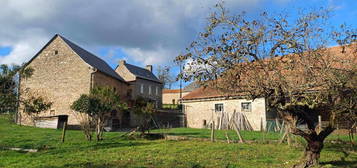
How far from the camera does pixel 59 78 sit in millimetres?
27125

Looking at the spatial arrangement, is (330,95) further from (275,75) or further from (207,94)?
(207,94)

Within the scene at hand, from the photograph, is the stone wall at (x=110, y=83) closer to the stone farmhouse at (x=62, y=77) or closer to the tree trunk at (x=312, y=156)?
the stone farmhouse at (x=62, y=77)

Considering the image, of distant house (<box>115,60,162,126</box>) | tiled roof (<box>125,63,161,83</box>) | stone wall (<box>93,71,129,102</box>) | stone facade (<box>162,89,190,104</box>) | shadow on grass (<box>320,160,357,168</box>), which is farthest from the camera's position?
stone facade (<box>162,89,190,104</box>)

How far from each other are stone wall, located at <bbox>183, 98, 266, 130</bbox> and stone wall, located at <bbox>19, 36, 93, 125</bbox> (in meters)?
10.1

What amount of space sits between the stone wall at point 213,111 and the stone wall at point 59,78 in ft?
33.1

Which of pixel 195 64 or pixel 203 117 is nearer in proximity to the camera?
pixel 195 64

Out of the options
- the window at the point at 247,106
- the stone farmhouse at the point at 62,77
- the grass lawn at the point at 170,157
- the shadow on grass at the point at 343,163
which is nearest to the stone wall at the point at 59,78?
the stone farmhouse at the point at 62,77

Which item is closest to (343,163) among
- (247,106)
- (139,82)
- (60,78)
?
(247,106)

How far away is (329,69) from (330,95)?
2.77 ft

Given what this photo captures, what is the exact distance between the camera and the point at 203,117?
2698 centimetres

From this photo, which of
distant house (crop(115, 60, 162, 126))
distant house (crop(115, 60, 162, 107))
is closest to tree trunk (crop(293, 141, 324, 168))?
distant house (crop(115, 60, 162, 126))

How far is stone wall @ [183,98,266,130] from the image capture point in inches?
919

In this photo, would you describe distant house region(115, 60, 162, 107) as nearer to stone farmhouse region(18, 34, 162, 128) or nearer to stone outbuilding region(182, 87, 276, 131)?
stone farmhouse region(18, 34, 162, 128)

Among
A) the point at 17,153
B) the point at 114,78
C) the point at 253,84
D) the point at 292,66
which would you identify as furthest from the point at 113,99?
the point at 114,78
